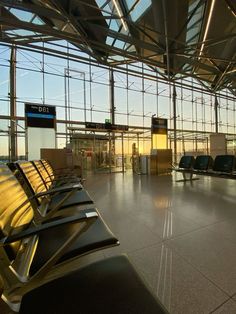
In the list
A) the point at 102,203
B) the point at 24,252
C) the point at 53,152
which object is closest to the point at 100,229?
the point at 24,252

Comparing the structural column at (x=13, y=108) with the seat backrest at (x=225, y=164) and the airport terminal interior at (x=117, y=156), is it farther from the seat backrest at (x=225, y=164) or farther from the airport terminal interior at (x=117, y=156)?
the seat backrest at (x=225, y=164)

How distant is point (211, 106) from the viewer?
57.8 feet

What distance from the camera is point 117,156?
13281mm

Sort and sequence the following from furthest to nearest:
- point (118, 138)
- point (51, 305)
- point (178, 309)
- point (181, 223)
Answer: point (118, 138), point (181, 223), point (178, 309), point (51, 305)

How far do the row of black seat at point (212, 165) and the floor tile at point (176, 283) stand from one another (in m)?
2.86

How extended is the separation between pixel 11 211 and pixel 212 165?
5103 mm

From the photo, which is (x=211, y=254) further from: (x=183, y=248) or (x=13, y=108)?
(x=13, y=108)

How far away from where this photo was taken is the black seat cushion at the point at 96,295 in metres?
0.70

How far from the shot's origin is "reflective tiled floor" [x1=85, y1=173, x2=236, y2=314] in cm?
131

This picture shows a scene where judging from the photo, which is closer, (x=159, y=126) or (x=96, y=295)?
(x=96, y=295)

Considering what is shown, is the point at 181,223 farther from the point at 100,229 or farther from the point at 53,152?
the point at 53,152

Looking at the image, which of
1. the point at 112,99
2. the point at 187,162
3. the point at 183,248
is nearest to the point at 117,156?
the point at 112,99

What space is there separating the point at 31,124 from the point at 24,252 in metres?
8.11

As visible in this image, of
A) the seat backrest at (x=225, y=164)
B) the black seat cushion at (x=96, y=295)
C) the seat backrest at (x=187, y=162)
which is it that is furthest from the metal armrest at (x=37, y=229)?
the seat backrest at (x=187, y=162)
